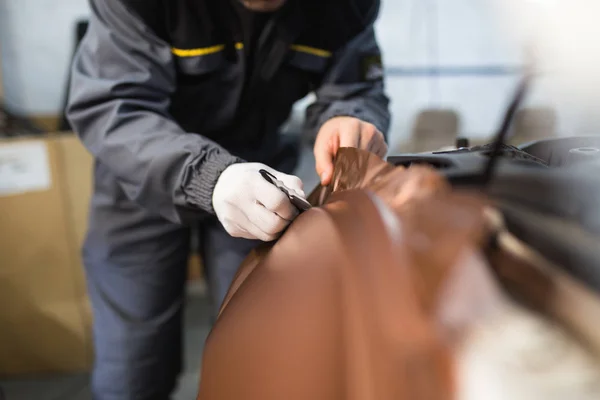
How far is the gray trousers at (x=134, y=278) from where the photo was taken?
725 mm

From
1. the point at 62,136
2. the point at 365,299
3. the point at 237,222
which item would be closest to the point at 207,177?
the point at 237,222

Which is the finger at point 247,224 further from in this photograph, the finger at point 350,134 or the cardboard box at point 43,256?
the cardboard box at point 43,256

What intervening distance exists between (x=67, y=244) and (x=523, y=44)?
1206mm

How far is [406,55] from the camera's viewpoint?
4.58ft

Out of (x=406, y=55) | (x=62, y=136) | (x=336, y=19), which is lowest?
(x=62, y=136)

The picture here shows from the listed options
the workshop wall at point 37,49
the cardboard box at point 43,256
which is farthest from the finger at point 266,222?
the workshop wall at point 37,49

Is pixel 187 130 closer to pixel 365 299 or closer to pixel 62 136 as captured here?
pixel 365 299

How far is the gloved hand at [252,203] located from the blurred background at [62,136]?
31cm

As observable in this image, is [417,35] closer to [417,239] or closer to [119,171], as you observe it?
[119,171]

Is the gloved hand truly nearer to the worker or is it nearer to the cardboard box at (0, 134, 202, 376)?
the worker

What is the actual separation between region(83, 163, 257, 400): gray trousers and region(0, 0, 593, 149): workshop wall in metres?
0.58

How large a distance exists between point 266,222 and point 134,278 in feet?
1.24

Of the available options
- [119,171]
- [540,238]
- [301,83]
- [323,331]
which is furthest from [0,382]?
[540,238]

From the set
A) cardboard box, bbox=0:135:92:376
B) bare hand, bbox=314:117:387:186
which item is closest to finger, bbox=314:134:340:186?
Result: bare hand, bbox=314:117:387:186
